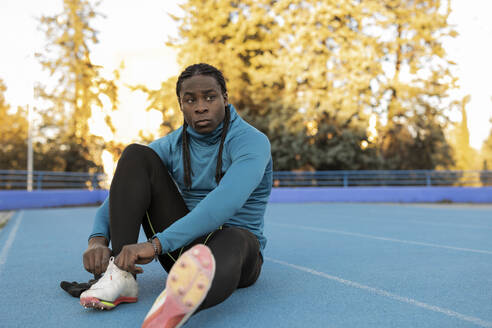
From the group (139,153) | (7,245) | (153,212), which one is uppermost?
(139,153)

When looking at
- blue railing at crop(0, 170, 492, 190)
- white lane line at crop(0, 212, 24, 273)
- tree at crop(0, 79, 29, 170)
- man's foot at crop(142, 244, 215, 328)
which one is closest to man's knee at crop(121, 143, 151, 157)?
man's foot at crop(142, 244, 215, 328)

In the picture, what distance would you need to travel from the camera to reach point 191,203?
2840 millimetres

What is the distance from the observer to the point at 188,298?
1803 millimetres

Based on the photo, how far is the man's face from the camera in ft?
8.37

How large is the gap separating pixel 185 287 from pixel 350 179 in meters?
17.6

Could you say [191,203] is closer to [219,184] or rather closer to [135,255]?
[219,184]

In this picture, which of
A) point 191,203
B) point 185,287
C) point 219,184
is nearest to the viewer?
point 185,287

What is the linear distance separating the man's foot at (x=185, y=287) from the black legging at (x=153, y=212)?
0.78ft

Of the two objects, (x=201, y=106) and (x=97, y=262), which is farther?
(x=201, y=106)

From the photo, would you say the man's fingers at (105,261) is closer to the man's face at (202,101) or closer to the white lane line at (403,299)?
the man's face at (202,101)

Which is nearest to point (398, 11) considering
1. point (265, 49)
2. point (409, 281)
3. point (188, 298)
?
point (265, 49)

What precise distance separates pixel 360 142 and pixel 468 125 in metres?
37.0

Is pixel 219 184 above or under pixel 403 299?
above

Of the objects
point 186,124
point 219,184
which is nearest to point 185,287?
point 219,184
